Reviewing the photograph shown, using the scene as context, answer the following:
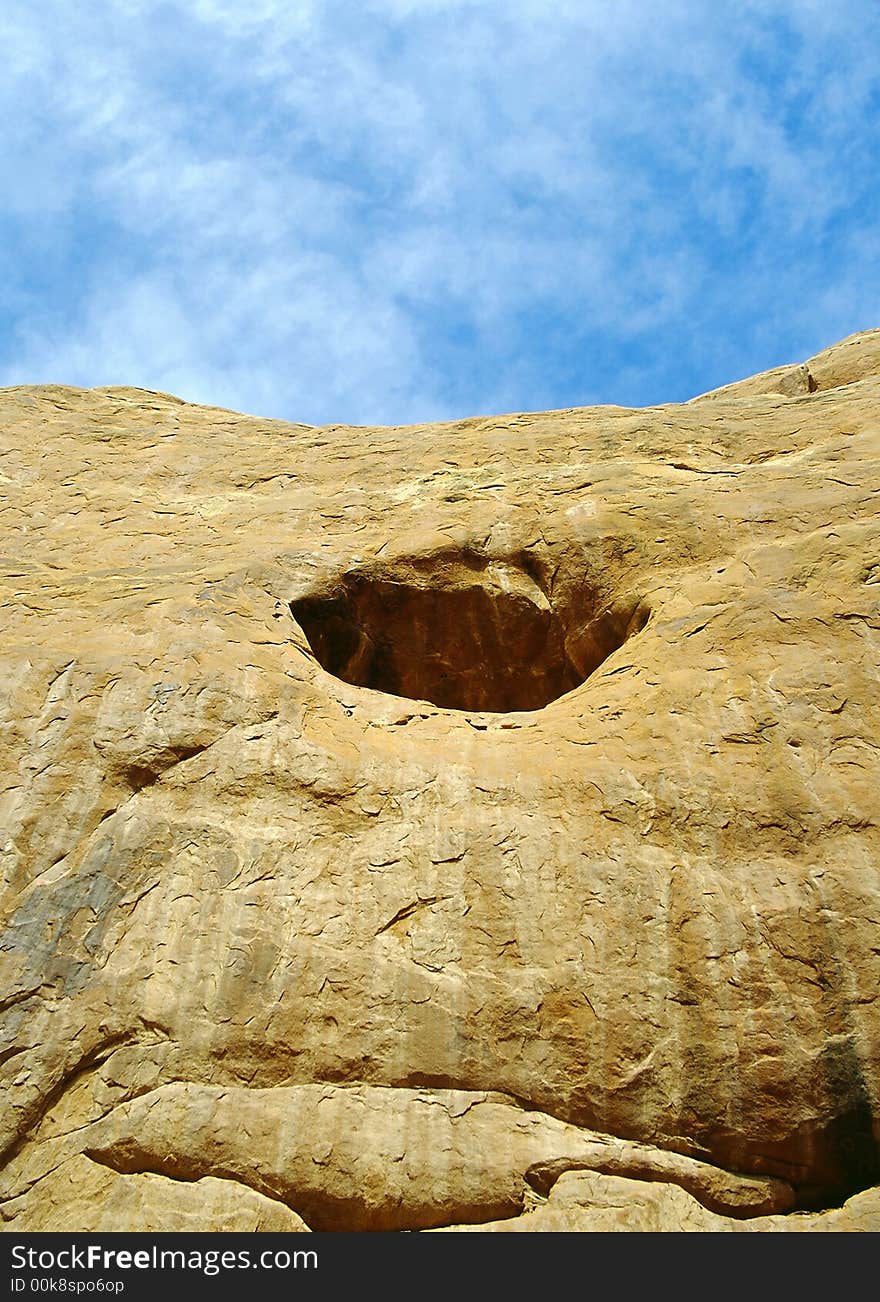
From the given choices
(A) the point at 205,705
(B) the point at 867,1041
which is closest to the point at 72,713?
(A) the point at 205,705

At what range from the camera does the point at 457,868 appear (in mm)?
5930

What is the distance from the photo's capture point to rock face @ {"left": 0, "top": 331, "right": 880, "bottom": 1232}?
4.96 meters

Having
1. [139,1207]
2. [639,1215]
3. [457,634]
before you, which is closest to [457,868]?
[639,1215]

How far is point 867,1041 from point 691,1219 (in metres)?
1.14

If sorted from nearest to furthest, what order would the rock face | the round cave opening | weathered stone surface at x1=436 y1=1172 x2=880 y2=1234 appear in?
weathered stone surface at x1=436 y1=1172 x2=880 y2=1234
the rock face
the round cave opening

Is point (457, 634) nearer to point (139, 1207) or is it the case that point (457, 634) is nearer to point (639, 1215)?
point (639, 1215)

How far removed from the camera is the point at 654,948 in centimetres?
548

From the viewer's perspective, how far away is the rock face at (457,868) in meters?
4.96

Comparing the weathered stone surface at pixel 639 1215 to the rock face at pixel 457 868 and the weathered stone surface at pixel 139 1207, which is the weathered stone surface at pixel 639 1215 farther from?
the weathered stone surface at pixel 139 1207

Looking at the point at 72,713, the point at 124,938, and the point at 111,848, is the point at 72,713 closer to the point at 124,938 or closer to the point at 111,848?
the point at 111,848

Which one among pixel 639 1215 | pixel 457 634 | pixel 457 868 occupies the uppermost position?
pixel 457 634

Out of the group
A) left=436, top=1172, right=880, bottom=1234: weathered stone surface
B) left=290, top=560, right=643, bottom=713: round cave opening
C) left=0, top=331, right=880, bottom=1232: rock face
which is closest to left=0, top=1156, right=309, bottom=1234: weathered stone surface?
left=0, top=331, right=880, bottom=1232: rock face

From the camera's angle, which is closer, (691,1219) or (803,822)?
(691,1219)

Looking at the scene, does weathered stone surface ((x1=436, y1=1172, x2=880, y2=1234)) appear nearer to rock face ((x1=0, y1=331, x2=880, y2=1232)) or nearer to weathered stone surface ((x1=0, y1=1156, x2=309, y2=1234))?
rock face ((x1=0, y1=331, x2=880, y2=1232))
